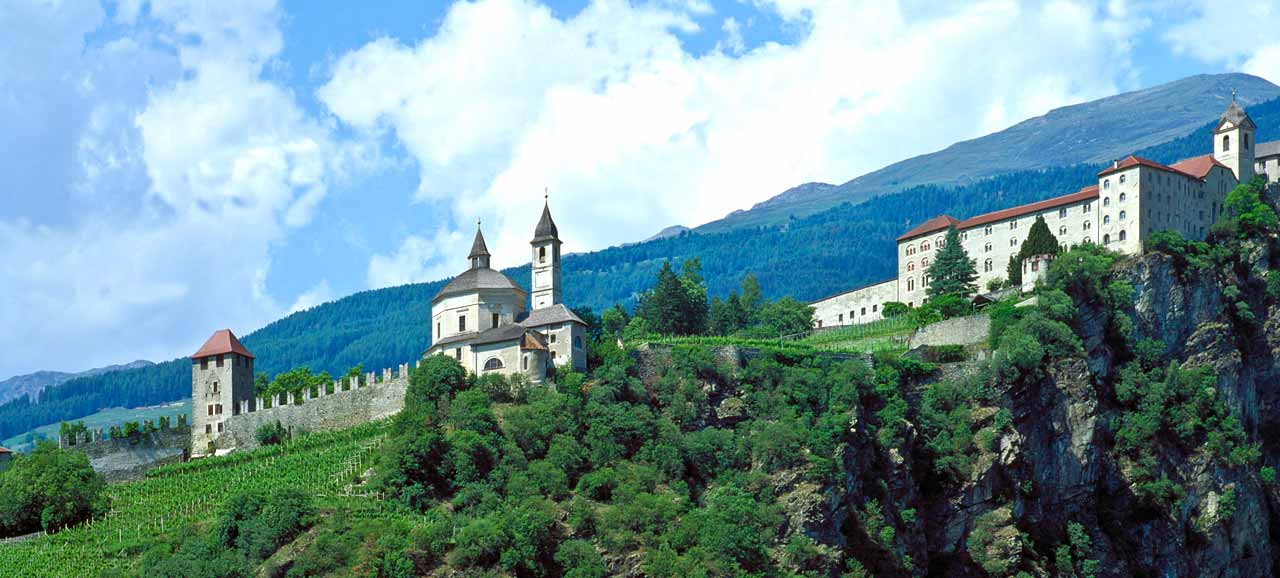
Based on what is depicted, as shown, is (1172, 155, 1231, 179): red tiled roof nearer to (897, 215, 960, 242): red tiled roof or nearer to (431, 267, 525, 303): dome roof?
(897, 215, 960, 242): red tiled roof

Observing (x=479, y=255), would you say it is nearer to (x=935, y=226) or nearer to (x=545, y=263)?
(x=545, y=263)

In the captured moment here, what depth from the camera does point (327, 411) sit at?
3282 inches

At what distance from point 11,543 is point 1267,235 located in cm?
7155

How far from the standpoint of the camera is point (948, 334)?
8962 centimetres

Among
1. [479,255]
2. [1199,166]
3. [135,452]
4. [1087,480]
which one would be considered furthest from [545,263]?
[1199,166]

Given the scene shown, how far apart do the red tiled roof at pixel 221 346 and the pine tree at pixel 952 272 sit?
42569 millimetres

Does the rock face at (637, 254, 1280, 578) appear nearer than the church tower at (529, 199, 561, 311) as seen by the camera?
Yes

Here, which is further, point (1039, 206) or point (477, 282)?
point (1039, 206)

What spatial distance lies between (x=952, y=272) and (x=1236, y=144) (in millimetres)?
19142

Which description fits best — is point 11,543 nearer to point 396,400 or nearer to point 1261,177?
point 396,400

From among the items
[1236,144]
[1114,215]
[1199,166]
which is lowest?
[1114,215]

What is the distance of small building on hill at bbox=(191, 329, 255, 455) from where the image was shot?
85.9m

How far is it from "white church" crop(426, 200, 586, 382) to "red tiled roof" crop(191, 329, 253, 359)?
433 inches

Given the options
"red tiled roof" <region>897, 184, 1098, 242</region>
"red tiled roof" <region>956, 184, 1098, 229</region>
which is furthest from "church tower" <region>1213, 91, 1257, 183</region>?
"red tiled roof" <region>956, 184, 1098, 229</region>
